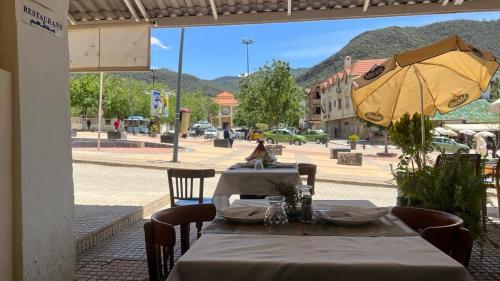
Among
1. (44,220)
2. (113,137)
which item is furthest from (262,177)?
(113,137)

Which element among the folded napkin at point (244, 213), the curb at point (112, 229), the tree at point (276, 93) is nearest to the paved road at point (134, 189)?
the curb at point (112, 229)

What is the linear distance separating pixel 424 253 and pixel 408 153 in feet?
11.1

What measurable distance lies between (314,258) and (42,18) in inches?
91.9

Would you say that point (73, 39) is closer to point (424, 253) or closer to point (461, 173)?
point (461, 173)

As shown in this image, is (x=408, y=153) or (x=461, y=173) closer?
(x=461, y=173)

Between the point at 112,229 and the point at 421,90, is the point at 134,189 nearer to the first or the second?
the point at 112,229

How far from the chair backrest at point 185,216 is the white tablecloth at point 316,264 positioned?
2.14 feet

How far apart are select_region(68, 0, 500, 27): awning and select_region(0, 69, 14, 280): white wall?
2.54 meters

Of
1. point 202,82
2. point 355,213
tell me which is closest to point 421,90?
point 355,213

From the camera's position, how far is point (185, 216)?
8.09 feet

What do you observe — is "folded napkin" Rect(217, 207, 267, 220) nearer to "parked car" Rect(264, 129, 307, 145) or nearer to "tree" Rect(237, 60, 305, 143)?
"tree" Rect(237, 60, 305, 143)

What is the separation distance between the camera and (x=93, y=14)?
5.16 metres

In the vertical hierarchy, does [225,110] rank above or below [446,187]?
above

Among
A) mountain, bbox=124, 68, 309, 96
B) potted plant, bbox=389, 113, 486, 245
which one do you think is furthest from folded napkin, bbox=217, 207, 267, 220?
mountain, bbox=124, 68, 309, 96
